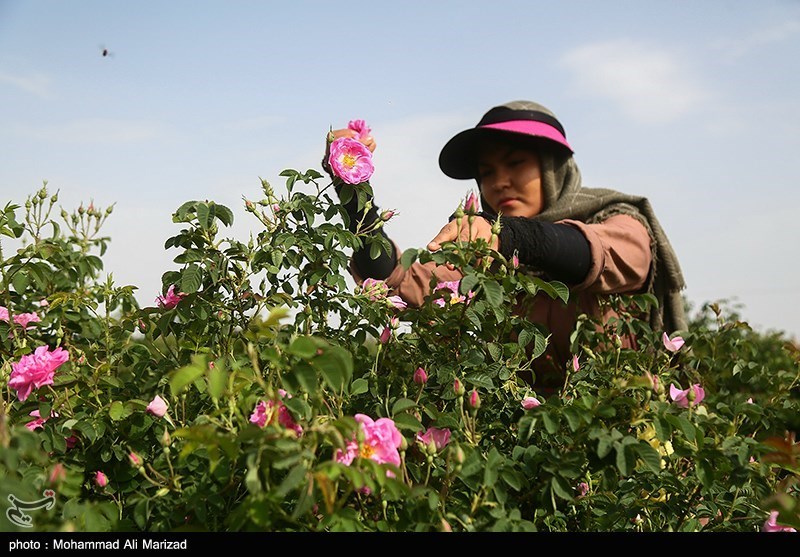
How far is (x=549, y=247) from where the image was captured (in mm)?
2037

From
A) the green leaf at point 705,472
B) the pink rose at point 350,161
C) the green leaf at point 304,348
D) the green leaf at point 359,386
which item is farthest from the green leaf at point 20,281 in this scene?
the green leaf at point 705,472

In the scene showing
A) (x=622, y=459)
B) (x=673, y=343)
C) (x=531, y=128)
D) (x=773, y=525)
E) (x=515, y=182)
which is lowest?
(x=773, y=525)

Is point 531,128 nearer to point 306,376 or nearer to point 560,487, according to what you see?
point 560,487

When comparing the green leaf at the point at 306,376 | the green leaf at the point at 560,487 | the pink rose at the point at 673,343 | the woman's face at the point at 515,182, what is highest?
the woman's face at the point at 515,182

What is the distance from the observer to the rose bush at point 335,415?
0.96 meters

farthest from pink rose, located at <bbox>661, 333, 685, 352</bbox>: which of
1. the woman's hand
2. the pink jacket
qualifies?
the woman's hand

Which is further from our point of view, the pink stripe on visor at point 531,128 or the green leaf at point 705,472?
the pink stripe on visor at point 531,128

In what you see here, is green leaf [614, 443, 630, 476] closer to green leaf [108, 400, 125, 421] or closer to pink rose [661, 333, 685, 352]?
pink rose [661, 333, 685, 352]

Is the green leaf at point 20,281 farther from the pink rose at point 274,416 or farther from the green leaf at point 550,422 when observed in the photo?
the green leaf at point 550,422

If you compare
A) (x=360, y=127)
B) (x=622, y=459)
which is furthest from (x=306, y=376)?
(x=360, y=127)

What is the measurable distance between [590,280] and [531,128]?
69cm
